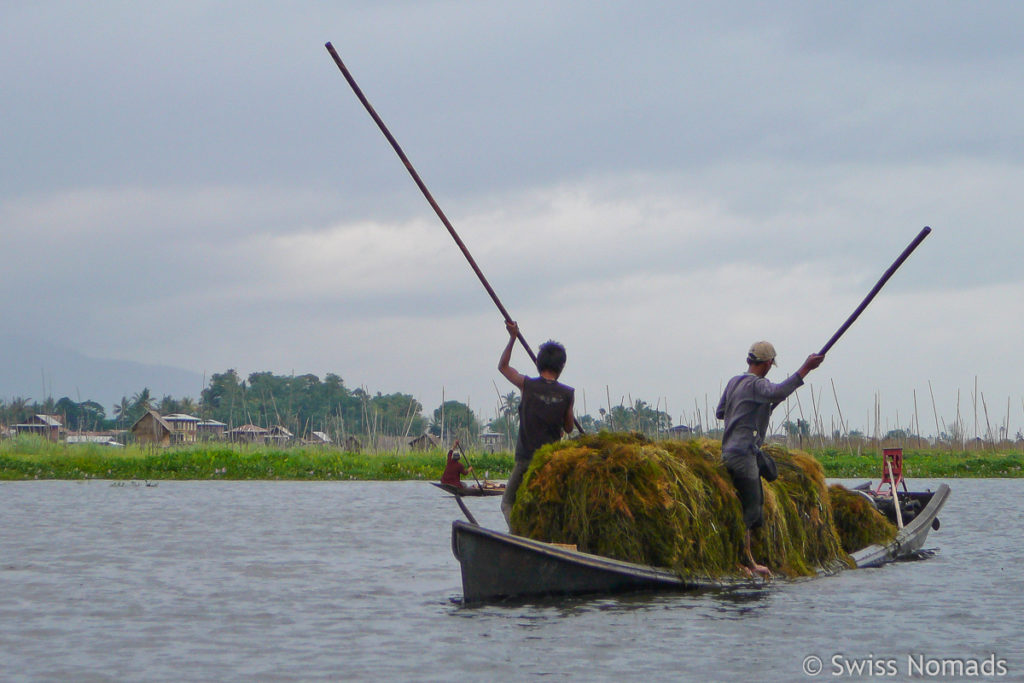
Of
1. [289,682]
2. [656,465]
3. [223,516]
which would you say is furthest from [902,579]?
[223,516]

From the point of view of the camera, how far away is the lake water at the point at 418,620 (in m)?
7.29

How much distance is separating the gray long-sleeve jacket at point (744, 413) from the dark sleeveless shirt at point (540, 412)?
134 centimetres

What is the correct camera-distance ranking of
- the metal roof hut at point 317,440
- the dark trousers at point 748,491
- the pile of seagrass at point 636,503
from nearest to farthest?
1. the pile of seagrass at point 636,503
2. the dark trousers at point 748,491
3. the metal roof hut at point 317,440

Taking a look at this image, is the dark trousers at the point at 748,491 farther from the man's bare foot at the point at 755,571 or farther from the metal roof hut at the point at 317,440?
the metal roof hut at the point at 317,440

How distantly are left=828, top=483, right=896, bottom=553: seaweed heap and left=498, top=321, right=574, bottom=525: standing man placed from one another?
15.6 ft

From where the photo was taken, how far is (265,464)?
1554 inches

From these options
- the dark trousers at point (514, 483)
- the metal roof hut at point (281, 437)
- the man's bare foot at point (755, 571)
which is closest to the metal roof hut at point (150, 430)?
the metal roof hut at point (281, 437)

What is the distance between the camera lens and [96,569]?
41.1 feet

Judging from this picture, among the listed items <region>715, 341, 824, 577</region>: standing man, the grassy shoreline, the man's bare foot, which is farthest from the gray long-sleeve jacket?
the grassy shoreline

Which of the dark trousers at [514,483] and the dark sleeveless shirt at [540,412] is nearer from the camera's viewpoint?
the dark sleeveless shirt at [540,412]

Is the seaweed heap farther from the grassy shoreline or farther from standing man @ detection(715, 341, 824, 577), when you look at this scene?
the grassy shoreline

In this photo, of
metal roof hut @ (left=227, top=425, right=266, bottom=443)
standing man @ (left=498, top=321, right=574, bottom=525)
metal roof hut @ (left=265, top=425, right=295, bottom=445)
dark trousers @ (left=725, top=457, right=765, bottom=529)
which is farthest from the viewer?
metal roof hut @ (left=265, top=425, right=295, bottom=445)

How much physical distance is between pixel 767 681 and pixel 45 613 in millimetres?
5673

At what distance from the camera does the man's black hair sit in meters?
10.4
